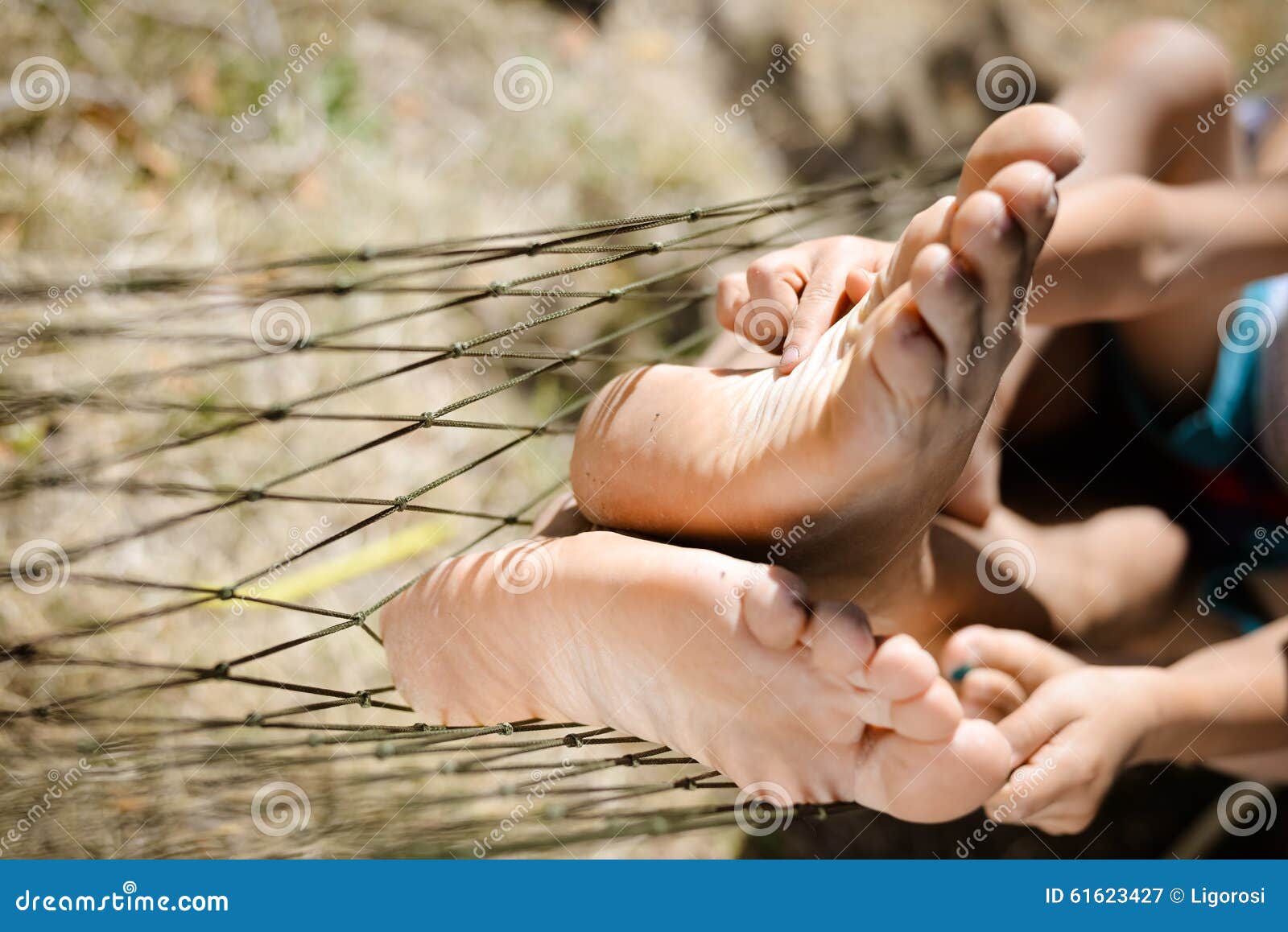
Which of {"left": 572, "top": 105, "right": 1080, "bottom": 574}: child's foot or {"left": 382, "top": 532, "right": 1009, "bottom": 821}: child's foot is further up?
{"left": 572, "top": 105, "right": 1080, "bottom": 574}: child's foot

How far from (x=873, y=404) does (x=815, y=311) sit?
13 centimetres

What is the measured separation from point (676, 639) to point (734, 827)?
28.5 inches

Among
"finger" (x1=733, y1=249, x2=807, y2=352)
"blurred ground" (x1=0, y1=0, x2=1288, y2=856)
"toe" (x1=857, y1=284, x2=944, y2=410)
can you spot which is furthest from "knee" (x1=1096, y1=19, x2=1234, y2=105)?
"blurred ground" (x1=0, y1=0, x2=1288, y2=856)

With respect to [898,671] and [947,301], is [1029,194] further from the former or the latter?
[898,671]

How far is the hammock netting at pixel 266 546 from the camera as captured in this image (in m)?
0.95

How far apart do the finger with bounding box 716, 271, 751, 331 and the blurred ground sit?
58 cm

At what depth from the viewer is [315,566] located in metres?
1.17

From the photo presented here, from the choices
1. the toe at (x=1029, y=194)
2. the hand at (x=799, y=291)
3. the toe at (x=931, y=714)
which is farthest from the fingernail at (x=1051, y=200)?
the toe at (x=931, y=714)

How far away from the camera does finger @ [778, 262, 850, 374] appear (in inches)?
23.8

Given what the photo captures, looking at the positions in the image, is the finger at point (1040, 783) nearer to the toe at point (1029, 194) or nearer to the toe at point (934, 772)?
the toe at point (934, 772)

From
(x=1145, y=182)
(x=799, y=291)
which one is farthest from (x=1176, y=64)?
(x=799, y=291)

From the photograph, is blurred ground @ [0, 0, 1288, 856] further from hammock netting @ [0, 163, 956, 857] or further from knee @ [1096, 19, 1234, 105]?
knee @ [1096, 19, 1234, 105]

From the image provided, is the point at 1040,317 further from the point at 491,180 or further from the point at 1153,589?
the point at 491,180

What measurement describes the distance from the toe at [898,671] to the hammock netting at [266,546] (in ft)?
1.14
